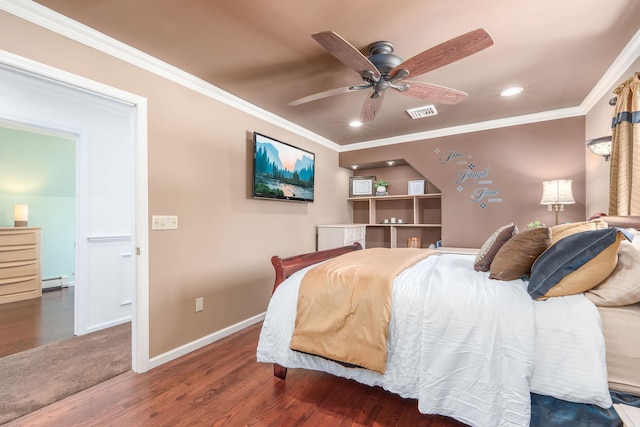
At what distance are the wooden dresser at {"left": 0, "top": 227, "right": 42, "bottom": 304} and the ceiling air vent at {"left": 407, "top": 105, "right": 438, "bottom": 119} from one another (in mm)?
5825

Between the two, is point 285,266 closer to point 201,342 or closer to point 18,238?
point 201,342

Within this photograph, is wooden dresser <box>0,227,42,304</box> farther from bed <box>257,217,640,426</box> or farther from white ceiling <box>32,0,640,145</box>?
bed <box>257,217,640,426</box>

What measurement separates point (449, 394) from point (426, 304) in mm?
459

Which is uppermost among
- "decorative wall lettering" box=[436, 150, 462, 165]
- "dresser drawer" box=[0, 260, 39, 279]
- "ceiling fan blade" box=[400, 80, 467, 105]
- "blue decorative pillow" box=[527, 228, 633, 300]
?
"ceiling fan blade" box=[400, 80, 467, 105]

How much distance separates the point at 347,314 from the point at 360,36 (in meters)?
1.95

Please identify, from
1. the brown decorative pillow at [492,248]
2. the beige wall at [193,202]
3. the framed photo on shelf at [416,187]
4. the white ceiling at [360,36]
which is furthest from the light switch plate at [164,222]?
the framed photo on shelf at [416,187]

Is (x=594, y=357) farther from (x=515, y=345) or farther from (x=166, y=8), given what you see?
(x=166, y=8)

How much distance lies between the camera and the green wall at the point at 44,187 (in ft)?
14.5

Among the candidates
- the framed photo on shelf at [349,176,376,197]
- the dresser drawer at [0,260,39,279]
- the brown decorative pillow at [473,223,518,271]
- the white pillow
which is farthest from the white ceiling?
the dresser drawer at [0,260,39,279]

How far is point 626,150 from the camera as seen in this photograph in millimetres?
2158

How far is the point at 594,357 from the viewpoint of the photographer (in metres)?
1.25

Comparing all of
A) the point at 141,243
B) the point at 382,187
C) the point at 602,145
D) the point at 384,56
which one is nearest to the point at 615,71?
the point at 602,145

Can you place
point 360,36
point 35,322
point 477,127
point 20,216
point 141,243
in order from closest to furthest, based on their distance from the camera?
point 360,36 → point 141,243 → point 35,322 → point 477,127 → point 20,216

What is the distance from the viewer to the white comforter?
50.5 inches
